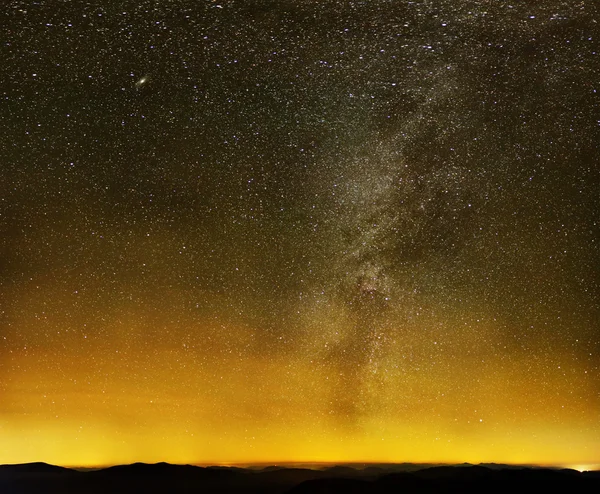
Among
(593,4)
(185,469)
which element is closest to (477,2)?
(593,4)

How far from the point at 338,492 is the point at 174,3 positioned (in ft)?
108

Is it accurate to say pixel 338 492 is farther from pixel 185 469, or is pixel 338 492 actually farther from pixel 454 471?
pixel 185 469

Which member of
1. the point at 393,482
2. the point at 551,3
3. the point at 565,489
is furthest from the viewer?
the point at 393,482

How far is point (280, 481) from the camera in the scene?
41406mm

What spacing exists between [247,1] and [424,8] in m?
1.79

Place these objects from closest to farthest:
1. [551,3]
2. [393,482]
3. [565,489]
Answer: [551,3] < [565,489] < [393,482]

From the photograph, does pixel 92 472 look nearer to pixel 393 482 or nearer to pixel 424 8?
pixel 393 482

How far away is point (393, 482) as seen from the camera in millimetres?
36688

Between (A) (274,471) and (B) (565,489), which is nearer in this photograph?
(B) (565,489)

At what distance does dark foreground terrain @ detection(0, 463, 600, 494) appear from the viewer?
32.1m

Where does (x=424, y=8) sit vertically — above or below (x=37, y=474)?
above

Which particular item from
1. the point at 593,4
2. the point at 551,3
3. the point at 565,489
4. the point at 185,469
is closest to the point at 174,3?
the point at 551,3

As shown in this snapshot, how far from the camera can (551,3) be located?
19.1 feet

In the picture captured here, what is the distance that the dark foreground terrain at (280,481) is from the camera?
3212cm
